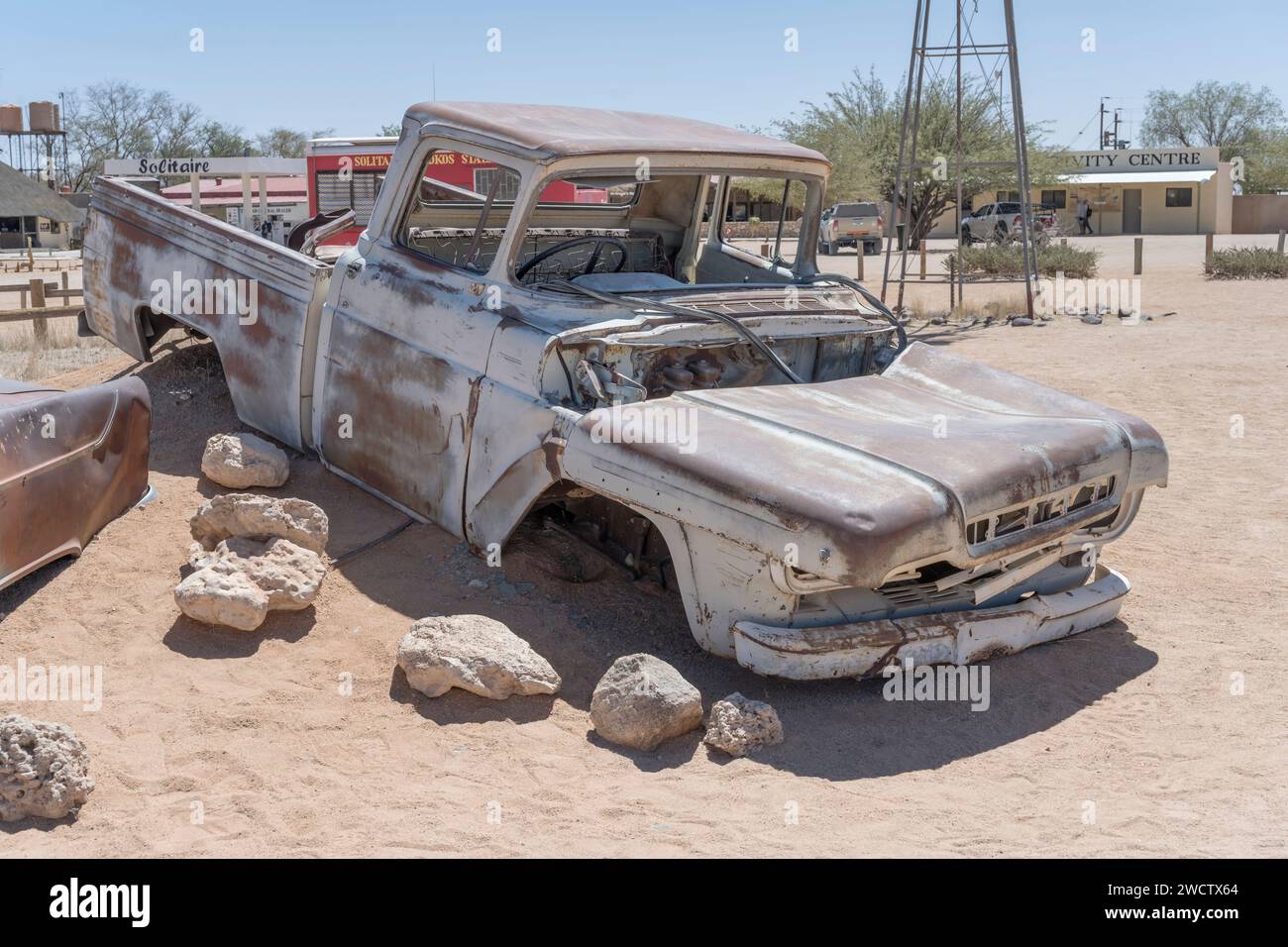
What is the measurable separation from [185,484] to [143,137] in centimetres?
6198

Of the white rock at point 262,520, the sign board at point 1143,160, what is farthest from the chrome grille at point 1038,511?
the sign board at point 1143,160

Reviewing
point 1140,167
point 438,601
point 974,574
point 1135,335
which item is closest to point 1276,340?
point 1135,335

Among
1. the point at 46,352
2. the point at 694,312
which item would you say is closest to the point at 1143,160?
the point at 46,352

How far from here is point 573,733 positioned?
4.25 metres

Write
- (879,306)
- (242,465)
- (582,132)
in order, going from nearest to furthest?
(582,132)
(242,465)
(879,306)

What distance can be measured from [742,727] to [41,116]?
192 feet

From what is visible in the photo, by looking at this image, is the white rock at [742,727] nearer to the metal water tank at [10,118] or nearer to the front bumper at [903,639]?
the front bumper at [903,639]

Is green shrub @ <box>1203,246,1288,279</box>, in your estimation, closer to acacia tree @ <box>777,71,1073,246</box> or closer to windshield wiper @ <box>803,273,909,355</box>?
acacia tree @ <box>777,71,1073,246</box>

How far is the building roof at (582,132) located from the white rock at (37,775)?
282 centimetres

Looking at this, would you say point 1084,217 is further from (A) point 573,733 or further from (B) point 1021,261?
(A) point 573,733

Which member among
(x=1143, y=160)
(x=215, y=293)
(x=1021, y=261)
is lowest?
(x=215, y=293)

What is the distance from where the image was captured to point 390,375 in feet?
18.0

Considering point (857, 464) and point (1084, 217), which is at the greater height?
point (1084, 217)

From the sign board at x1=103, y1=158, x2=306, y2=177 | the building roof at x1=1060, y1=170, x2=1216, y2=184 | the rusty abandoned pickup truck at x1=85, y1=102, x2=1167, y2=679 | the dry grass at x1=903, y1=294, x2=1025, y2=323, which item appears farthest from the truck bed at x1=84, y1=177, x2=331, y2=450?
the building roof at x1=1060, y1=170, x2=1216, y2=184
